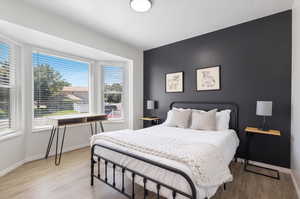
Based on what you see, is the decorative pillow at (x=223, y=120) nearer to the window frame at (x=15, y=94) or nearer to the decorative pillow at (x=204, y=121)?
the decorative pillow at (x=204, y=121)

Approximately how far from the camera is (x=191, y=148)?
1.50m

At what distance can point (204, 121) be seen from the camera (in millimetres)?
2691

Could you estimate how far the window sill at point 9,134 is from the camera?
7.74ft

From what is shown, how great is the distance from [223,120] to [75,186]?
8.78 feet

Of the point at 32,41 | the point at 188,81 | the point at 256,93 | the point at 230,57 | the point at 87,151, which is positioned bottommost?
the point at 87,151

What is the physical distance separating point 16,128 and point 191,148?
10.5 feet

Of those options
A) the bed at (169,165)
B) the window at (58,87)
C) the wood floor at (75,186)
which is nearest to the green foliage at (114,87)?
the window at (58,87)

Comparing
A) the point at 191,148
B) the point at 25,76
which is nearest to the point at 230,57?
the point at 191,148

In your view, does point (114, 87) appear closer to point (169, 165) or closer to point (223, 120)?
point (223, 120)

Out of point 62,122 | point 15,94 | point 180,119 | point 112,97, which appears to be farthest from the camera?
point 112,97

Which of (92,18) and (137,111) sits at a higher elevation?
(92,18)

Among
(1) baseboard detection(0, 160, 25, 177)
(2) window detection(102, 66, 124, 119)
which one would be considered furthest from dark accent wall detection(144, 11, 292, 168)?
(1) baseboard detection(0, 160, 25, 177)

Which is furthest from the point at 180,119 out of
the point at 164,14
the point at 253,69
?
the point at 164,14

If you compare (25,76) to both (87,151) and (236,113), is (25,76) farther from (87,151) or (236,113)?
(236,113)
